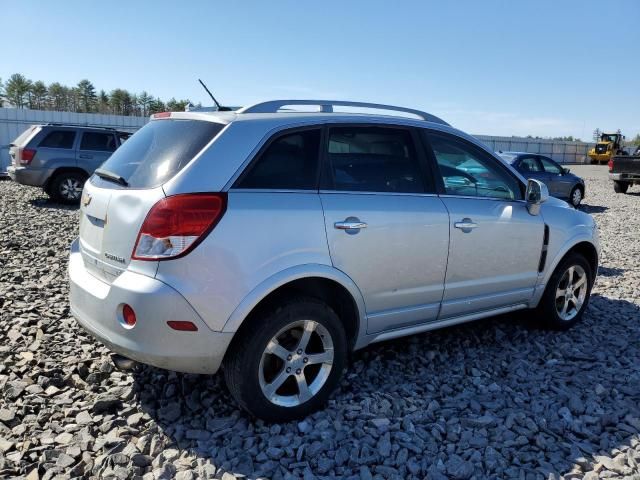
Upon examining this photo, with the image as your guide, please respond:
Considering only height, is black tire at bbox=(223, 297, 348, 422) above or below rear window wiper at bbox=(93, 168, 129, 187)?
below

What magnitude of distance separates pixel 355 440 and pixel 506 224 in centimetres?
202

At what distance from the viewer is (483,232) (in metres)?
3.90

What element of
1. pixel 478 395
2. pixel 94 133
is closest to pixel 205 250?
pixel 478 395

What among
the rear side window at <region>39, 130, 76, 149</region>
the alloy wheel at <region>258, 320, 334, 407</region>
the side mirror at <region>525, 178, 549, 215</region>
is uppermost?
the rear side window at <region>39, 130, 76, 149</region>

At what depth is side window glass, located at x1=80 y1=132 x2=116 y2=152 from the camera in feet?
41.8

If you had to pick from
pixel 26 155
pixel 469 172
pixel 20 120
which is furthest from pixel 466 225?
pixel 20 120

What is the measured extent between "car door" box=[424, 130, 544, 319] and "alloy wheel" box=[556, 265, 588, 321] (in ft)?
1.71

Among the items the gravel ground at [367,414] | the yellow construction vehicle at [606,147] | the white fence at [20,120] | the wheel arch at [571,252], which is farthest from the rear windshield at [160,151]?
the yellow construction vehicle at [606,147]

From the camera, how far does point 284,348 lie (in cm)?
310

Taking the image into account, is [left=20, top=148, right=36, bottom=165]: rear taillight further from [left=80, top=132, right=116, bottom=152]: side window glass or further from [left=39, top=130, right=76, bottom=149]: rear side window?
[left=80, top=132, right=116, bottom=152]: side window glass

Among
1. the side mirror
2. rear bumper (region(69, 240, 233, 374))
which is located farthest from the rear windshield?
the side mirror

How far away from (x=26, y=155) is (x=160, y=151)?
1053 cm

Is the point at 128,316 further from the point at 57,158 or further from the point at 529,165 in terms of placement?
the point at 529,165

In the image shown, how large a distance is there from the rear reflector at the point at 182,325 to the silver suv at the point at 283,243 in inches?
0.4
